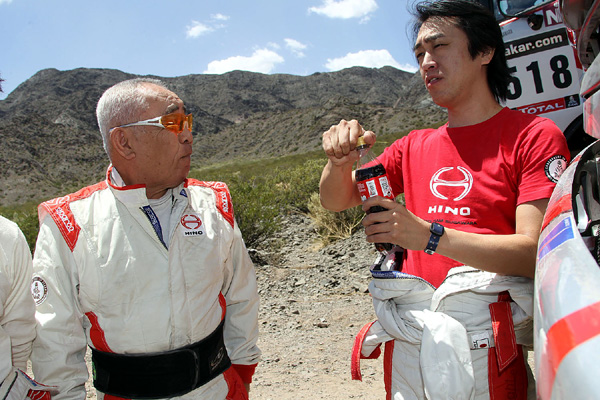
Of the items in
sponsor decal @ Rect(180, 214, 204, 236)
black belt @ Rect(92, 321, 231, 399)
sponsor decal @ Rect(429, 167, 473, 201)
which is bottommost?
black belt @ Rect(92, 321, 231, 399)

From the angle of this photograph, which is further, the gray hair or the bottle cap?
the gray hair

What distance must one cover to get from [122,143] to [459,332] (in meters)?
1.48

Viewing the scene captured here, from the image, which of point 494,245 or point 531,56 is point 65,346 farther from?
point 531,56

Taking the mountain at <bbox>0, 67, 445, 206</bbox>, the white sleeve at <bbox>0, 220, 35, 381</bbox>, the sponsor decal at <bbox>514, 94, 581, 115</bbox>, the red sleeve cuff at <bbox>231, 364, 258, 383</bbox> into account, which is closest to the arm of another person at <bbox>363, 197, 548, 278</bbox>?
the red sleeve cuff at <bbox>231, 364, 258, 383</bbox>

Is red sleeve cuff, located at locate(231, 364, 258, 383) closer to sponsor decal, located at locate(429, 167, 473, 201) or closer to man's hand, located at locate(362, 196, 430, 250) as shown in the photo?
man's hand, located at locate(362, 196, 430, 250)

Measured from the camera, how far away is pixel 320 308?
5246 mm

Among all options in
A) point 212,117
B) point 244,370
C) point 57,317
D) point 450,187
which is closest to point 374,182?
point 450,187

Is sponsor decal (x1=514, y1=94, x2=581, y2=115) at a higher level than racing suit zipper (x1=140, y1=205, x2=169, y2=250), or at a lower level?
higher

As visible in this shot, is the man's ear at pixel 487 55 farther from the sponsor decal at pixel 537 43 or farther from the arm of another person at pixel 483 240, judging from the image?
the sponsor decal at pixel 537 43

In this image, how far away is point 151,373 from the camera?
1.83m

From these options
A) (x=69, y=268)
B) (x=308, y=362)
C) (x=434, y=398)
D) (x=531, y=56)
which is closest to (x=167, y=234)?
(x=69, y=268)

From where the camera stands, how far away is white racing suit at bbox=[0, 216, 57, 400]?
5.25 ft

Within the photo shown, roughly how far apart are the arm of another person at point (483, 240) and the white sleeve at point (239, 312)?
81 centimetres

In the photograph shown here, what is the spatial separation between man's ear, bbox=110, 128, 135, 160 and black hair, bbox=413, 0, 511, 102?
4.35 ft
